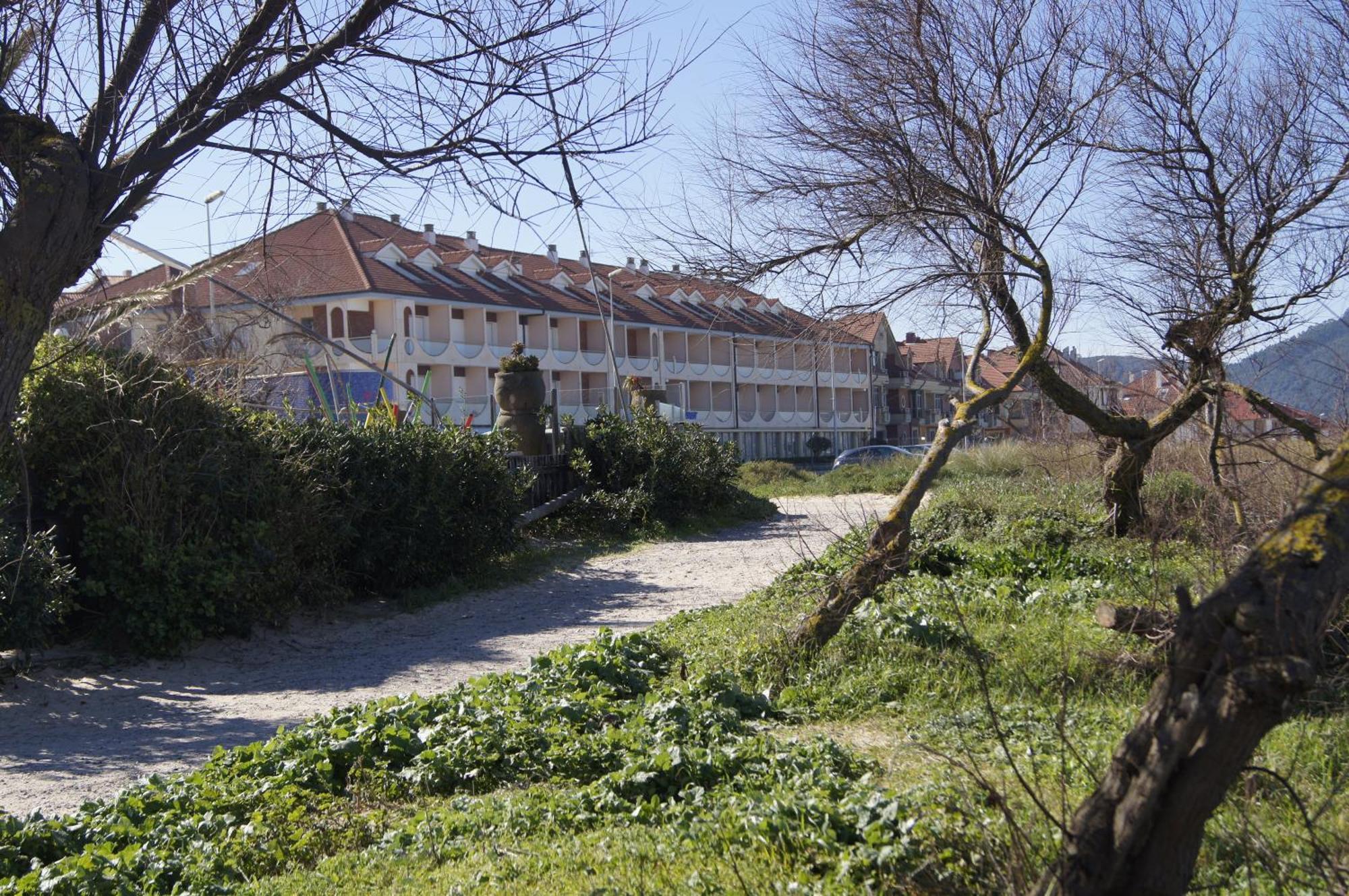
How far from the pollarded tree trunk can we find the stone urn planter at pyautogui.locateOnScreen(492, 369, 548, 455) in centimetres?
1491

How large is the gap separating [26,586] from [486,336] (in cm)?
3722

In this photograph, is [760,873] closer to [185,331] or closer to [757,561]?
[757,561]

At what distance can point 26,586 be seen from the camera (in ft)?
29.2

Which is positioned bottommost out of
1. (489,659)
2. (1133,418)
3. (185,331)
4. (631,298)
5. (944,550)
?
(489,659)

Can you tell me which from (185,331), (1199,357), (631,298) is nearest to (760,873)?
(1199,357)

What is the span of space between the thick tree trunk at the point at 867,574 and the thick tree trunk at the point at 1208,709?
5020 mm

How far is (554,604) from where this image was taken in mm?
13125

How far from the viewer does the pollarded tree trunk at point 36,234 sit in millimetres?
4008

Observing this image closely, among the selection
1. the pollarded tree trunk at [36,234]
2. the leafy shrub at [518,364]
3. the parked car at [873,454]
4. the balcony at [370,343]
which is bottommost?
the parked car at [873,454]

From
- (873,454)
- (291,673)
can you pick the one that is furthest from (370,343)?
(291,673)

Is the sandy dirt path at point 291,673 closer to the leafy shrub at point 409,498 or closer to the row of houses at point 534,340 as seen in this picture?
the leafy shrub at point 409,498

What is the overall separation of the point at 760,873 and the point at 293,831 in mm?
2218

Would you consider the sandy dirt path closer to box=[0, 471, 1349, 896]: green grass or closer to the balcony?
box=[0, 471, 1349, 896]: green grass

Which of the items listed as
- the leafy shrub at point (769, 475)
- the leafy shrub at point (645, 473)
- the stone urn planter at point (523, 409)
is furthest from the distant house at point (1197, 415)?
the leafy shrub at point (769, 475)
